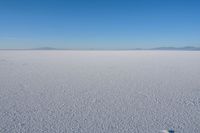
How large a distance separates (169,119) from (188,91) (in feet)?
8.23

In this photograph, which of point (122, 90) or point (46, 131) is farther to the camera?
point (122, 90)

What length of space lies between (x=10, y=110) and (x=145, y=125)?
2819 mm

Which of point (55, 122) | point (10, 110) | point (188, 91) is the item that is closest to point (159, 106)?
point (188, 91)

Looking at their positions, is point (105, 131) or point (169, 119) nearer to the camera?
point (105, 131)

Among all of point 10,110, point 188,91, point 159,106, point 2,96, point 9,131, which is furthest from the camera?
point 188,91

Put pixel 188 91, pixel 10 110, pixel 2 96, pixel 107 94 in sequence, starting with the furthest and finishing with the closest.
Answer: pixel 188 91
pixel 107 94
pixel 2 96
pixel 10 110

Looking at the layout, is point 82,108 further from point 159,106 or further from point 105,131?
point 159,106

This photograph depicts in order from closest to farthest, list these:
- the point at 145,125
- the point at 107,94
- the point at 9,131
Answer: the point at 9,131 → the point at 145,125 → the point at 107,94

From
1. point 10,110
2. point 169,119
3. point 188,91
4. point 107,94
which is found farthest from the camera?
point 188,91

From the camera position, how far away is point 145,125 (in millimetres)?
2965

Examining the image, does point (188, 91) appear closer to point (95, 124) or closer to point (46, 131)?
point (95, 124)

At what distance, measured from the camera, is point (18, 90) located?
5.28m

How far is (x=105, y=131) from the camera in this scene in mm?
2793

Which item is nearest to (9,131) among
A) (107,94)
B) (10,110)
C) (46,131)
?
(46,131)
